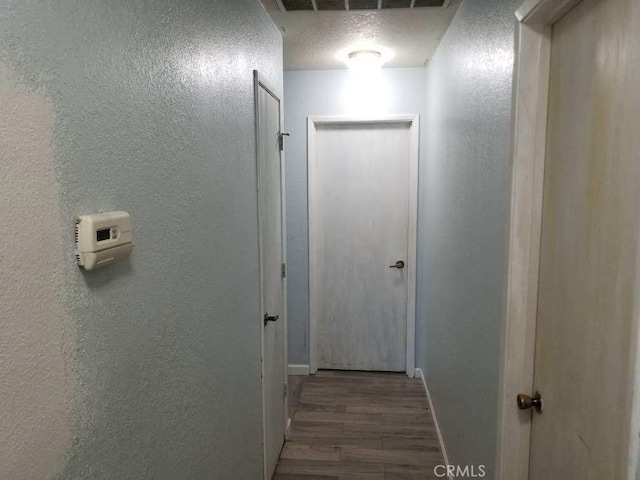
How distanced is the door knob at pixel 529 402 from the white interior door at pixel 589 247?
0.03 m

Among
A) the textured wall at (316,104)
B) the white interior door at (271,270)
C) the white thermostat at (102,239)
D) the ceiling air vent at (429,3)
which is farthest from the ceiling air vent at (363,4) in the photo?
the white thermostat at (102,239)

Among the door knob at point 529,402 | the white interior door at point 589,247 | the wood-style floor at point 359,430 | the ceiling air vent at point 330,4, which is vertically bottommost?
the wood-style floor at point 359,430

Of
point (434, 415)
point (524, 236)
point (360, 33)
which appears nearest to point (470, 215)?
point (524, 236)

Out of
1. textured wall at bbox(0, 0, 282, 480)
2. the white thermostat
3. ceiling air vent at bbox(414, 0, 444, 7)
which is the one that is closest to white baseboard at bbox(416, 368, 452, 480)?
textured wall at bbox(0, 0, 282, 480)

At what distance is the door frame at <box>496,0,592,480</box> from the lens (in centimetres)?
124

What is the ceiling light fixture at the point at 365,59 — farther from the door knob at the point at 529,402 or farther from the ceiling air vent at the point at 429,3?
the door knob at the point at 529,402

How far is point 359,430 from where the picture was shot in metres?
2.81

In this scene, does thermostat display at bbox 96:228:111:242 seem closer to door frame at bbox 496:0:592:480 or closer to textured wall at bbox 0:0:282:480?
textured wall at bbox 0:0:282:480

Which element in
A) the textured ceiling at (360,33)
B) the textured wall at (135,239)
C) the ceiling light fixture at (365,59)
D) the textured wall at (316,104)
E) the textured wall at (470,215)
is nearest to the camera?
the textured wall at (135,239)

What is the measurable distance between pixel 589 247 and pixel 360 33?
2.06m

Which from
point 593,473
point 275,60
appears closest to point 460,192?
point 275,60

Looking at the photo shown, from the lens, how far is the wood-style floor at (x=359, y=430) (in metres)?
2.43

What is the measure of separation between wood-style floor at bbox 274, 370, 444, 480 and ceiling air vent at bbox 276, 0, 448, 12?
2.43 metres

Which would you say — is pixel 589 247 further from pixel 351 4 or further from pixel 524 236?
pixel 351 4
